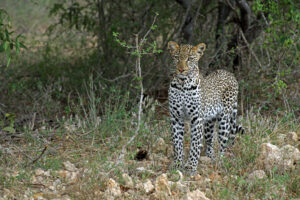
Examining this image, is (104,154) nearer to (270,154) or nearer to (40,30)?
(270,154)

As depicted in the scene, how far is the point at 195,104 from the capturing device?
20.0 ft

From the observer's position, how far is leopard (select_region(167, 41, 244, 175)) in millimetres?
6031

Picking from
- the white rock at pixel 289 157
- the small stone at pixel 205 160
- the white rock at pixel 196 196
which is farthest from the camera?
the small stone at pixel 205 160

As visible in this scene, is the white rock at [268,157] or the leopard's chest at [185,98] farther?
the leopard's chest at [185,98]

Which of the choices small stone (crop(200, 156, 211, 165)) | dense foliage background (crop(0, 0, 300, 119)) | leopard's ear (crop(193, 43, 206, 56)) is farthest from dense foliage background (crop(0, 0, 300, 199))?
leopard's ear (crop(193, 43, 206, 56))

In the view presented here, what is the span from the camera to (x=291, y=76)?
8844 millimetres

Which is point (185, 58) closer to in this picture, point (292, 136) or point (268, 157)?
point (268, 157)

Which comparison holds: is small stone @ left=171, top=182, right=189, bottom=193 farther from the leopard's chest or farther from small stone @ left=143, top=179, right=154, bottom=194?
the leopard's chest

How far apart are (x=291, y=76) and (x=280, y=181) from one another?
13.7 feet

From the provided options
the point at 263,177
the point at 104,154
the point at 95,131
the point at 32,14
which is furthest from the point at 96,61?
the point at 32,14

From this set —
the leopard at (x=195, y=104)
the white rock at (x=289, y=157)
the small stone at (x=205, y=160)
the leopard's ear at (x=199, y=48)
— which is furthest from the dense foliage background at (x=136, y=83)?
the leopard's ear at (x=199, y=48)

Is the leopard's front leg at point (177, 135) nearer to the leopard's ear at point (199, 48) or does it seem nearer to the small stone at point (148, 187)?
the leopard's ear at point (199, 48)

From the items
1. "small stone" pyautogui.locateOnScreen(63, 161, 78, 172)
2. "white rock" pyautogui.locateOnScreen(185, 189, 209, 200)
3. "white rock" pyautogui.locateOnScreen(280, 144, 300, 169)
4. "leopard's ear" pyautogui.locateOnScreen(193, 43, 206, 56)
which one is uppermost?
"leopard's ear" pyautogui.locateOnScreen(193, 43, 206, 56)

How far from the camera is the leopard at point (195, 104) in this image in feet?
19.8
